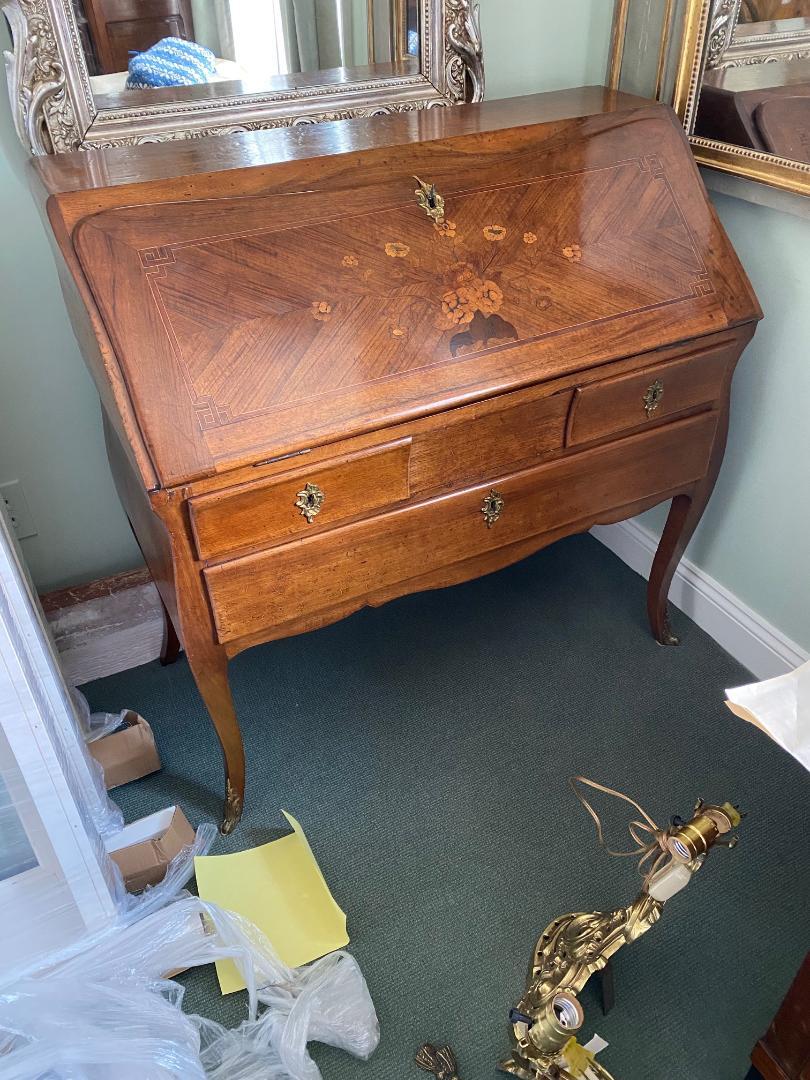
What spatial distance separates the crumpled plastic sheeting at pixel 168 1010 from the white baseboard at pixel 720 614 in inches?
43.9

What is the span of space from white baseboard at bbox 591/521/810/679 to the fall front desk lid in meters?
0.74

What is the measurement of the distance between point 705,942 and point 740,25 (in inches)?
65.3

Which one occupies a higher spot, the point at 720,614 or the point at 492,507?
the point at 492,507

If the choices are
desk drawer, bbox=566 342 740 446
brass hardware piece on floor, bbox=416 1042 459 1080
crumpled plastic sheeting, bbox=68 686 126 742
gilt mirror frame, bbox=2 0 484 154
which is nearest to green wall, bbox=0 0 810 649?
gilt mirror frame, bbox=2 0 484 154

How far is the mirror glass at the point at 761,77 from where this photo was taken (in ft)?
4.79

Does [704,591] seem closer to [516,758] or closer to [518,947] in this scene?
[516,758]

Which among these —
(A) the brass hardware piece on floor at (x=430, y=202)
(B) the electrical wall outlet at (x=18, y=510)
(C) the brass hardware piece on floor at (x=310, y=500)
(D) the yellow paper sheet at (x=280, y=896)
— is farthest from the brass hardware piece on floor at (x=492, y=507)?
(B) the electrical wall outlet at (x=18, y=510)

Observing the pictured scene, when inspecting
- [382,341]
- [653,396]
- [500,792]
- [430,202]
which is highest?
[430,202]

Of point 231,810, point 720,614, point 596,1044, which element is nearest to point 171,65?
point 231,810

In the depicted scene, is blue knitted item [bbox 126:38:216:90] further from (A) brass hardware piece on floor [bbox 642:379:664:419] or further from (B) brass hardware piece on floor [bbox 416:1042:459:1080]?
(B) brass hardware piece on floor [bbox 416:1042:459:1080]

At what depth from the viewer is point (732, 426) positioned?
1789 millimetres

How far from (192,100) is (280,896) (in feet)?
4.68

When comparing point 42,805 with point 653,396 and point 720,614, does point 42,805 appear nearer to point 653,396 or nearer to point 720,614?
point 653,396

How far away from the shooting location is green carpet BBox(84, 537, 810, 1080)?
1.29 meters
